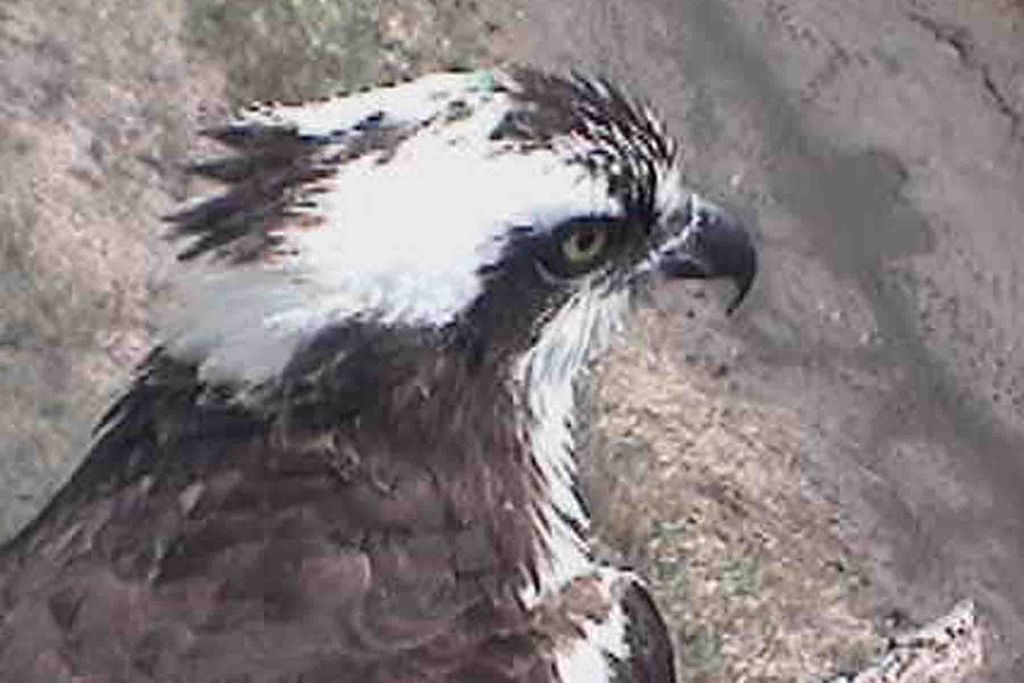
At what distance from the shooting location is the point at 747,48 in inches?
393

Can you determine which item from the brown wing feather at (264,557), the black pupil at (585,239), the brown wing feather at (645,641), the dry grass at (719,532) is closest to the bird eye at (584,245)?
the black pupil at (585,239)

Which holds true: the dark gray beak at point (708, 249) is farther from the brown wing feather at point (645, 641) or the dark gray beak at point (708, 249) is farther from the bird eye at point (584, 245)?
the brown wing feather at point (645, 641)

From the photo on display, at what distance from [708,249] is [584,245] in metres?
0.48

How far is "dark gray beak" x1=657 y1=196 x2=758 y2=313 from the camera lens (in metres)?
5.07

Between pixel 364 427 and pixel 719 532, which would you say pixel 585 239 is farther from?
pixel 719 532

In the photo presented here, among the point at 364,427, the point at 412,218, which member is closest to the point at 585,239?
the point at 412,218

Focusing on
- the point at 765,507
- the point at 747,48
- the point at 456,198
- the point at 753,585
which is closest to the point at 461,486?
the point at 456,198

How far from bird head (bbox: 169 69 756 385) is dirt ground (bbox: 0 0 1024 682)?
1404 mm

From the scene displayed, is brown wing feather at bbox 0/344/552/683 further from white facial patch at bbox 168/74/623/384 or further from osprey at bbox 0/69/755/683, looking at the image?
white facial patch at bbox 168/74/623/384

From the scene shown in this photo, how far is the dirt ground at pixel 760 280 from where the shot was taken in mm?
7195

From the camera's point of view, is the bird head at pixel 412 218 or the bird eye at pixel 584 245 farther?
the bird eye at pixel 584 245

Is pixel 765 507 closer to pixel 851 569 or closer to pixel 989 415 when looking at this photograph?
pixel 851 569

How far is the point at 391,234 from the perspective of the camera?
4449 mm

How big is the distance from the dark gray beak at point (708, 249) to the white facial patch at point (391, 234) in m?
0.46
